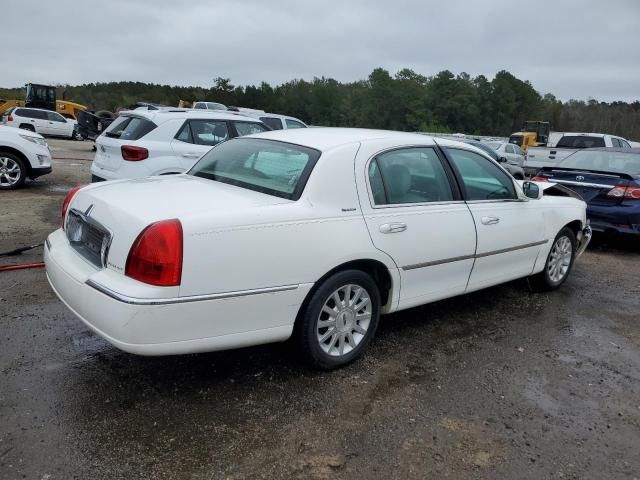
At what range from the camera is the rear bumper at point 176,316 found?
106 inches

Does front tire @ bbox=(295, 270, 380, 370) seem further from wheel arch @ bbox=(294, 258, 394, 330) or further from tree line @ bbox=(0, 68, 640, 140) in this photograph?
tree line @ bbox=(0, 68, 640, 140)

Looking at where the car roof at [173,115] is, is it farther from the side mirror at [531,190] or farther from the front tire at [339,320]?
the front tire at [339,320]

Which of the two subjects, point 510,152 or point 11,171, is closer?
point 11,171

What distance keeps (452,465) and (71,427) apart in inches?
77.3

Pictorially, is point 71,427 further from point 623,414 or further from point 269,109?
point 269,109

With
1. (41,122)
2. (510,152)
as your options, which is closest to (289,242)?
(510,152)

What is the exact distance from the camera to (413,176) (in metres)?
3.95

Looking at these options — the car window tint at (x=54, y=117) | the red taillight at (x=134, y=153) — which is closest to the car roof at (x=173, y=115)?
the red taillight at (x=134, y=153)

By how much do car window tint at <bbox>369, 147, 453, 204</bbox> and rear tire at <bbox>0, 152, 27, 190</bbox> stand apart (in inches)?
336

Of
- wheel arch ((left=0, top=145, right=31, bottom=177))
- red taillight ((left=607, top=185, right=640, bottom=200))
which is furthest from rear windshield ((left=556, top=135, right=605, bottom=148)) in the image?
wheel arch ((left=0, top=145, right=31, bottom=177))

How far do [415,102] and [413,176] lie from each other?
7347cm

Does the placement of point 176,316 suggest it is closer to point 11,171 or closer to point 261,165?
point 261,165

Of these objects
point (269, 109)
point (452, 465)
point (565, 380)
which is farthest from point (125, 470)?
A: point (269, 109)

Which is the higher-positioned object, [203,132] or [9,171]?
[203,132]
